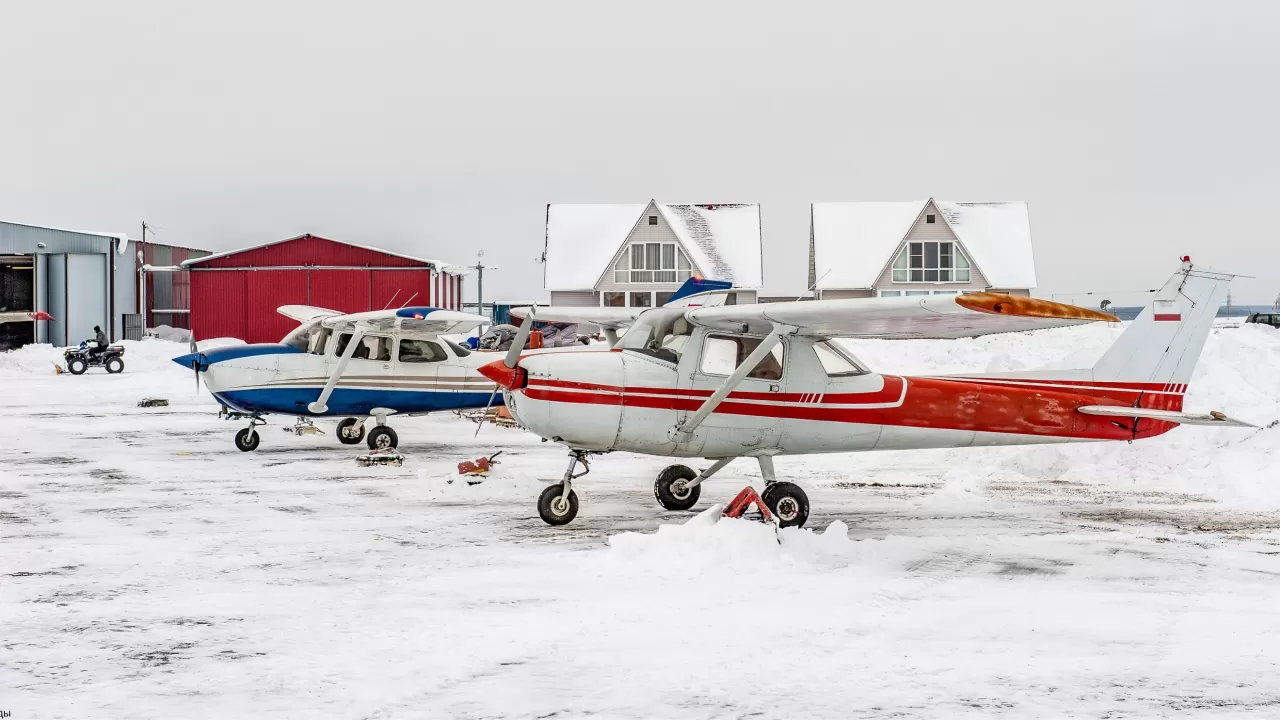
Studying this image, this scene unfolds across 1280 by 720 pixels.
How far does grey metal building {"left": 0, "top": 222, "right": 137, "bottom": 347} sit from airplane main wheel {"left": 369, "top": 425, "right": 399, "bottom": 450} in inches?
1388

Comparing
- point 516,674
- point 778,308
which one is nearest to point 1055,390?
point 778,308

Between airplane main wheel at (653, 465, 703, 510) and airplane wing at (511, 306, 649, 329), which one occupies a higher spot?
airplane wing at (511, 306, 649, 329)

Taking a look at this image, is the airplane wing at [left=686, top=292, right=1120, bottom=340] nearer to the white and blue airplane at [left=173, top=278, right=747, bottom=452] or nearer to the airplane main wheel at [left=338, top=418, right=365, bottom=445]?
the white and blue airplane at [left=173, top=278, right=747, bottom=452]

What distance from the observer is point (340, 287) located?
44.9 meters

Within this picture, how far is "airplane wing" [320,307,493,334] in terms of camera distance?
48.3ft

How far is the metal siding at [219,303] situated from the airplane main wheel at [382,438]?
31.2 m

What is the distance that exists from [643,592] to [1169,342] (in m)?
7.01

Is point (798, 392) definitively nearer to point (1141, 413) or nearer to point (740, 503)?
point (740, 503)

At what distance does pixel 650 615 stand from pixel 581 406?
3.08 metres

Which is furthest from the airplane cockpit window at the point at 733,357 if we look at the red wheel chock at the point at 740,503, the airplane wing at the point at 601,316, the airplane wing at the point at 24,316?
the airplane wing at the point at 24,316

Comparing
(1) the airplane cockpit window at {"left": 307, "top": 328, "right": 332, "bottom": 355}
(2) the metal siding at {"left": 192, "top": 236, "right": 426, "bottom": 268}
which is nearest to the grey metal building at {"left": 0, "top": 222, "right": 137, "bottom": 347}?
(2) the metal siding at {"left": 192, "top": 236, "right": 426, "bottom": 268}

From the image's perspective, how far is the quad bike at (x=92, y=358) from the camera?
1334 inches

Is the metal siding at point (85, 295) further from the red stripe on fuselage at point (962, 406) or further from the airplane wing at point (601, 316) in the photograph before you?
the red stripe on fuselage at point (962, 406)

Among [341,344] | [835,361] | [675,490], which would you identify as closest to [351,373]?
[341,344]
